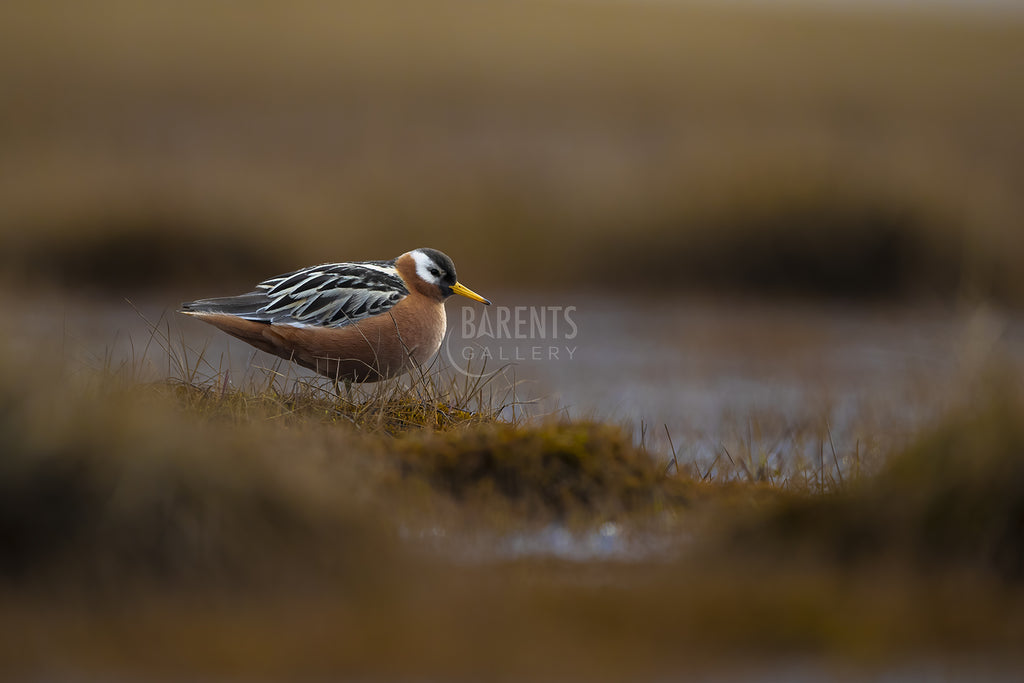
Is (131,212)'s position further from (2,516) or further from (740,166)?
(2,516)

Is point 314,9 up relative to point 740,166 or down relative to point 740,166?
up

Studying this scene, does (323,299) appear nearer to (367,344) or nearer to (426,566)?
(367,344)

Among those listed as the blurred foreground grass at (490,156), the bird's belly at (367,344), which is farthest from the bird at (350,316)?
the blurred foreground grass at (490,156)

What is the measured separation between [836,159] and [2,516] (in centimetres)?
1400

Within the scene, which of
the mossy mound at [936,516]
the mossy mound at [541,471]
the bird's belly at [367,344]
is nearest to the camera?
the mossy mound at [936,516]

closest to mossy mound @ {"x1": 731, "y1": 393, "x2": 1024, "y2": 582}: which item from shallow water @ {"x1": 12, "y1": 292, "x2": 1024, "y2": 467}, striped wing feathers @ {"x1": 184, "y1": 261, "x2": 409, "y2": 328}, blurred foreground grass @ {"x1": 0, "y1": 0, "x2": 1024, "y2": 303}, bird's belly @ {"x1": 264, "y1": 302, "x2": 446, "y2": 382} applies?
shallow water @ {"x1": 12, "y1": 292, "x2": 1024, "y2": 467}

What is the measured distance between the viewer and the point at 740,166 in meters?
15.7

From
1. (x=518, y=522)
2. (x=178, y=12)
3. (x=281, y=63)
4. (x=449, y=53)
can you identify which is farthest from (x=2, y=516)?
(x=178, y=12)

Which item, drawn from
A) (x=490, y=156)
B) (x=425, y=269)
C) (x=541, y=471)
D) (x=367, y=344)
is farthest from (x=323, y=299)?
(x=490, y=156)

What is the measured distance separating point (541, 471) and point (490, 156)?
12.9 m

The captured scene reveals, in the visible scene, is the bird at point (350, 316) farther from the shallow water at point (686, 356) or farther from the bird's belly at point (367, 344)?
the shallow water at point (686, 356)

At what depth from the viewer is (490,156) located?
17.6 metres

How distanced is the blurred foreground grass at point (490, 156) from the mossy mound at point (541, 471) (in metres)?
7.56

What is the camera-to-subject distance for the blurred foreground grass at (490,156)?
1412cm
